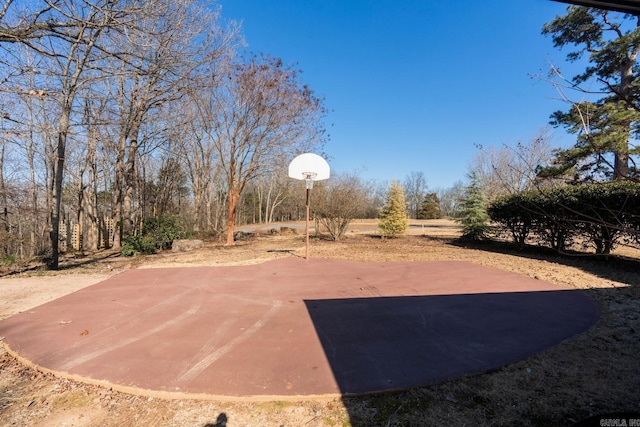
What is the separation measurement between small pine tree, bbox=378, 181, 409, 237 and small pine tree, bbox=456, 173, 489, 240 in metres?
2.56

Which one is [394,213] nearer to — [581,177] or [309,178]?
[309,178]

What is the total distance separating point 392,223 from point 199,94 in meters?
10.7

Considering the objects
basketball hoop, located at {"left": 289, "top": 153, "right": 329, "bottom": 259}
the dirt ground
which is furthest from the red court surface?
basketball hoop, located at {"left": 289, "top": 153, "right": 329, "bottom": 259}

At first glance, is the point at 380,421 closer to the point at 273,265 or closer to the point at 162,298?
the point at 162,298

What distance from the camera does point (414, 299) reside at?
532 cm

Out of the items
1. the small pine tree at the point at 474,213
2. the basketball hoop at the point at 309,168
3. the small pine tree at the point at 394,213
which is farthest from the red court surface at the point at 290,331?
the small pine tree at the point at 394,213

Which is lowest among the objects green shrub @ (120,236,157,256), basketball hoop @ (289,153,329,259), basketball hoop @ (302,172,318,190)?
green shrub @ (120,236,157,256)

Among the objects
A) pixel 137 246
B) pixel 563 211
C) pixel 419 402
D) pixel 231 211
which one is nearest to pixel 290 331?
pixel 419 402

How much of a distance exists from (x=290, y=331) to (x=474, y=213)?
38.8ft

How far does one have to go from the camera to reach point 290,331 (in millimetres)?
3953

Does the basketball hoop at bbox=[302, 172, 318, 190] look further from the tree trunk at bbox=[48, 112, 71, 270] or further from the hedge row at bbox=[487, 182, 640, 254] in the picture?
the tree trunk at bbox=[48, 112, 71, 270]

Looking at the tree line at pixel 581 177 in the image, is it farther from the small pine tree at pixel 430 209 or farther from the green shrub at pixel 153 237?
the small pine tree at pixel 430 209

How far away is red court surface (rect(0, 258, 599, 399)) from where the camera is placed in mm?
2865

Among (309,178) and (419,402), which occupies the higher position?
(309,178)
